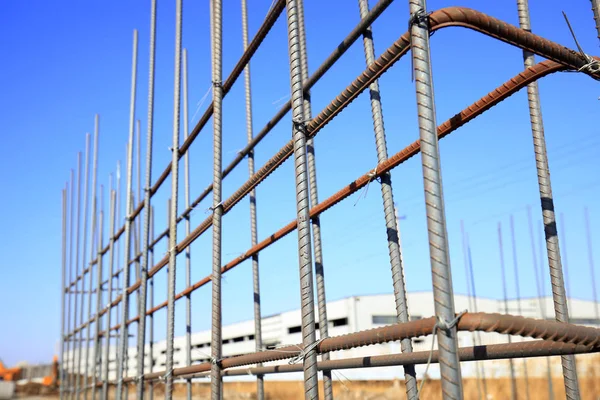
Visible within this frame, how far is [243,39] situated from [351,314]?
1892 centimetres

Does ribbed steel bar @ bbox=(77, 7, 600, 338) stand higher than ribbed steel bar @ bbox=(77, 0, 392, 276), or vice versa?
ribbed steel bar @ bbox=(77, 0, 392, 276)

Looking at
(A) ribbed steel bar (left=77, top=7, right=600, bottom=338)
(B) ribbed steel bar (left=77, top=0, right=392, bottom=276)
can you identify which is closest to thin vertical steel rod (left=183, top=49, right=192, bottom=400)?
(B) ribbed steel bar (left=77, top=0, right=392, bottom=276)

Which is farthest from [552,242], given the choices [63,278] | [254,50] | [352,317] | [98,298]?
[352,317]

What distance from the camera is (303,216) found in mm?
2469

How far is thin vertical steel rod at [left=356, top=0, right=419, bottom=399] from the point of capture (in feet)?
9.68

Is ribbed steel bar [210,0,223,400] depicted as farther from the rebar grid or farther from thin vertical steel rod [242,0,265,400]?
thin vertical steel rod [242,0,265,400]

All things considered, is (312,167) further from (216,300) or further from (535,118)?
(535,118)

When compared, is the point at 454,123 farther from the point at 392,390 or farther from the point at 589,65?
the point at 392,390

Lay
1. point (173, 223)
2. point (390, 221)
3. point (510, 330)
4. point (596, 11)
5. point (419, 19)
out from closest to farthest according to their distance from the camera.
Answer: point (510, 330)
point (419, 19)
point (596, 11)
point (390, 221)
point (173, 223)

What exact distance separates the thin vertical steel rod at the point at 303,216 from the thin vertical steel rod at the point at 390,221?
17.3 inches

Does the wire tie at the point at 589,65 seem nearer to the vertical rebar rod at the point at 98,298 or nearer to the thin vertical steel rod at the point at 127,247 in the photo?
the thin vertical steel rod at the point at 127,247

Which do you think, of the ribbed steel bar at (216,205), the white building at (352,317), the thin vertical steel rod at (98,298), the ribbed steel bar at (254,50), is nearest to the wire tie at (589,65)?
the ribbed steel bar at (254,50)

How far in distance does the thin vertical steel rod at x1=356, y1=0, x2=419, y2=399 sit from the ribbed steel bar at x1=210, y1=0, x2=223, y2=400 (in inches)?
41.4

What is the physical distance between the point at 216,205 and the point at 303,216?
1403 mm
